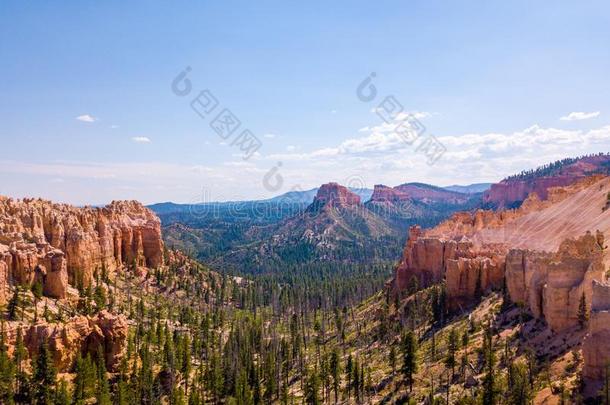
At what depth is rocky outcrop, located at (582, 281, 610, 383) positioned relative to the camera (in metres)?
39.3

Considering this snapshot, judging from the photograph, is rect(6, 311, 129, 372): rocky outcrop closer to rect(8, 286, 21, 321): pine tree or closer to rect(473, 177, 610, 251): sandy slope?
rect(8, 286, 21, 321): pine tree

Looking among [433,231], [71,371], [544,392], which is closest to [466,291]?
[544,392]

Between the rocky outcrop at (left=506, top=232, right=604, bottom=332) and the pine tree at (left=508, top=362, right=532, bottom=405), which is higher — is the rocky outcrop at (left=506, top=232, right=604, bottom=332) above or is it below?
above

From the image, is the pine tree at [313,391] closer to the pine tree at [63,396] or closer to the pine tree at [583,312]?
the pine tree at [63,396]

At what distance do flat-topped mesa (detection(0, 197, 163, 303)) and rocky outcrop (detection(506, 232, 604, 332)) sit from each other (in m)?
72.0

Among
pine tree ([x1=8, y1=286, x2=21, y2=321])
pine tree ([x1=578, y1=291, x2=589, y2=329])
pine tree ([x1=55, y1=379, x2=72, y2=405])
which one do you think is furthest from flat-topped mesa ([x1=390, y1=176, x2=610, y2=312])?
pine tree ([x1=8, y1=286, x2=21, y2=321])

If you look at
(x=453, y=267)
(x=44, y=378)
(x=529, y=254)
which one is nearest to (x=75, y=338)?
(x=44, y=378)

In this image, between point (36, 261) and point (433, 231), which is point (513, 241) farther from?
point (36, 261)

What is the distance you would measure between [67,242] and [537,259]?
8405 centimetres

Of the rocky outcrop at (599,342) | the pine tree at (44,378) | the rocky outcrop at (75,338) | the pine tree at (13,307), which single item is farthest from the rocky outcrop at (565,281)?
the pine tree at (13,307)

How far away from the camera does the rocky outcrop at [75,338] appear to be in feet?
190

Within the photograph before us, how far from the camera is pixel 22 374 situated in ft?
176

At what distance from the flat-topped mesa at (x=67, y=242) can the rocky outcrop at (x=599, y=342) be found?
73.3 metres

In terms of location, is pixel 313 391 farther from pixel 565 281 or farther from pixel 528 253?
pixel 528 253
